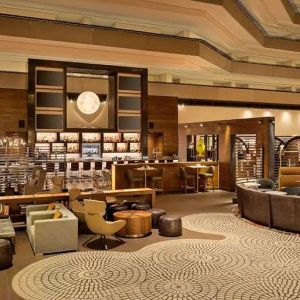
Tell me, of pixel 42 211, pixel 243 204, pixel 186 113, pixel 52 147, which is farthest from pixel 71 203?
pixel 186 113

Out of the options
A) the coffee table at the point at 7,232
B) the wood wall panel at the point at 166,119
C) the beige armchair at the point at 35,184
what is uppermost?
the wood wall panel at the point at 166,119

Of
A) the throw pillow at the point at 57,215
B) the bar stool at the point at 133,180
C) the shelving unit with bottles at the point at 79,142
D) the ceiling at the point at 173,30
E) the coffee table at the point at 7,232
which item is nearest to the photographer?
the coffee table at the point at 7,232

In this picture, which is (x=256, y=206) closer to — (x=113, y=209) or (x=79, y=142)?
(x=113, y=209)

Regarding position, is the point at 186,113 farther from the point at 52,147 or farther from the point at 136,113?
the point at 52,147

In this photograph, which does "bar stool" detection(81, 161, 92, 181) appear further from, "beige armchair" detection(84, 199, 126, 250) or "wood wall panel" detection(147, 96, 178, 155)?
"beige armchair" detection(84, 199, 126, 250)

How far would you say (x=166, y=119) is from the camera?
14508 millimetres

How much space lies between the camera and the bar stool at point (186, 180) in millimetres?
12464

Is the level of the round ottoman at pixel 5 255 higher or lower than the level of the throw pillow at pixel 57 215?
lower

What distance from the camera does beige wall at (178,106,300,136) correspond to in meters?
16.2

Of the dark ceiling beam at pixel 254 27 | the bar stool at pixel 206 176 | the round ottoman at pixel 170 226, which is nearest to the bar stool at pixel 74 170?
the bar stool at pixel 206 176

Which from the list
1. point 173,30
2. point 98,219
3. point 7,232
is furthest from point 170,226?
point 173,30

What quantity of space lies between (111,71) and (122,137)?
128 inches

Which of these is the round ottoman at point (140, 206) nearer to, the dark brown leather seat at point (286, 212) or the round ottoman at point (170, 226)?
the round ottoman at point (170, 226)

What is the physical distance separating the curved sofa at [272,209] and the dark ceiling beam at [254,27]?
15.5 ft
